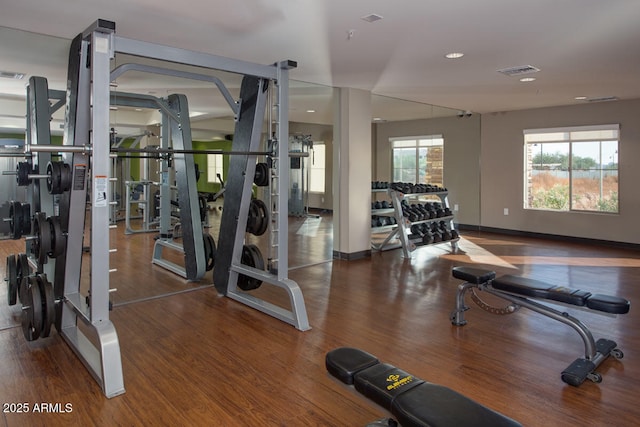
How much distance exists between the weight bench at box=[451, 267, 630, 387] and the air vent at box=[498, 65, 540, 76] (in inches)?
90.8

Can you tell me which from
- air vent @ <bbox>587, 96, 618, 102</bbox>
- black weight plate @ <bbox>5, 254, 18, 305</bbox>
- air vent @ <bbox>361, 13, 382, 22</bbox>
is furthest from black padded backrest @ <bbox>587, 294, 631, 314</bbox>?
air vent @ <bbox>587, 96, 618, 102</bbox>

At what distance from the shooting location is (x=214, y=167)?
14.1 ft

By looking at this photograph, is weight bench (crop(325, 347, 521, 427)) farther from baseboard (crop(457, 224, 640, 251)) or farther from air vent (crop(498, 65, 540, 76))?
baseboard (crop(457, 224, 640, 251))

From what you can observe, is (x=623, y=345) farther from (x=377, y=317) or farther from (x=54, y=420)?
(x=54, y=420)

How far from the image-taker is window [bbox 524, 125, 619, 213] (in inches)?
256

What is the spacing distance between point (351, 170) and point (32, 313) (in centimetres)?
367

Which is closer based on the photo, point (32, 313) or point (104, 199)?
point (104, 199)

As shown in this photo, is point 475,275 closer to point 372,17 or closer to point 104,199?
point 372,17

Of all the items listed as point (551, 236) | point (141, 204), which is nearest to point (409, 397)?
point (141, 204)

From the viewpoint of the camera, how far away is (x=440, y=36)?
10.7 ft

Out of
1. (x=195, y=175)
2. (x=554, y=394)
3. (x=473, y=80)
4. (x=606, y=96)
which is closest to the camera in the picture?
(x=554, y=394)

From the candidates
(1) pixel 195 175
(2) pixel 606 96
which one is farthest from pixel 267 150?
(2) pixel 606 96

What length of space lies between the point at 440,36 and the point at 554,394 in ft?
8.05

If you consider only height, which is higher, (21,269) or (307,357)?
(21,269)
